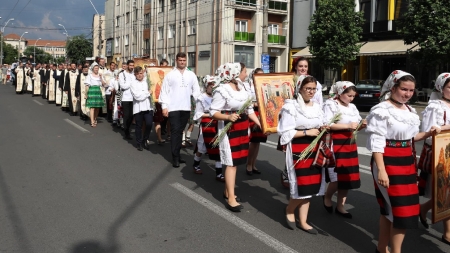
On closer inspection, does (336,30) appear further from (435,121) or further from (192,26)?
(435,121)

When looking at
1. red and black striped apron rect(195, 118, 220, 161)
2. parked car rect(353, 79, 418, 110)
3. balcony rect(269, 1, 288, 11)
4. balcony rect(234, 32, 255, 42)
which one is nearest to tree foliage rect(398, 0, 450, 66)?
parked car rect(353, 79, 418, 110)

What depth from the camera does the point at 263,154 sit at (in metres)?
9.98

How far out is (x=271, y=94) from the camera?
666cm

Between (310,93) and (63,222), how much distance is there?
311 cm

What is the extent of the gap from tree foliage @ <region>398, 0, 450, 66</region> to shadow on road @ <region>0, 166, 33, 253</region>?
20.0 meters

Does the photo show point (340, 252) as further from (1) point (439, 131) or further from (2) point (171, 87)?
(2) point (171, 87)

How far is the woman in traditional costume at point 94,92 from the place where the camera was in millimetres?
13898

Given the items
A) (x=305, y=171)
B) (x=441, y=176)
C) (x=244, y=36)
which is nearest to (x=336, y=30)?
(x=244, y=36)

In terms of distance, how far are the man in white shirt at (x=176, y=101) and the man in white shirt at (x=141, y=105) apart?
204 centimetres

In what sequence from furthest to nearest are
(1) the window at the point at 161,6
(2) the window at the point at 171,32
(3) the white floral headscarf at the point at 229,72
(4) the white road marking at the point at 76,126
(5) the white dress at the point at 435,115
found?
(1) the window at the point at 161,6 < (2) the window at the point at 171,32 < (4) the white road marking at the point at 76,126 < (3) the white floral headscarf at the point at 229,72 < (5) the white dress at the point at 435,115

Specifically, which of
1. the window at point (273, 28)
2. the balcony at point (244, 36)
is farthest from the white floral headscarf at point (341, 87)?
the window at point (273, 28)

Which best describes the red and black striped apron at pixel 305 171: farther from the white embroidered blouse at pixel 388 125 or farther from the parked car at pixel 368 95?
the parked car at pixel 368 95

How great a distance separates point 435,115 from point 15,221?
468 centimetres

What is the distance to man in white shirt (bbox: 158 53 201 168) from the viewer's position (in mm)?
8711
